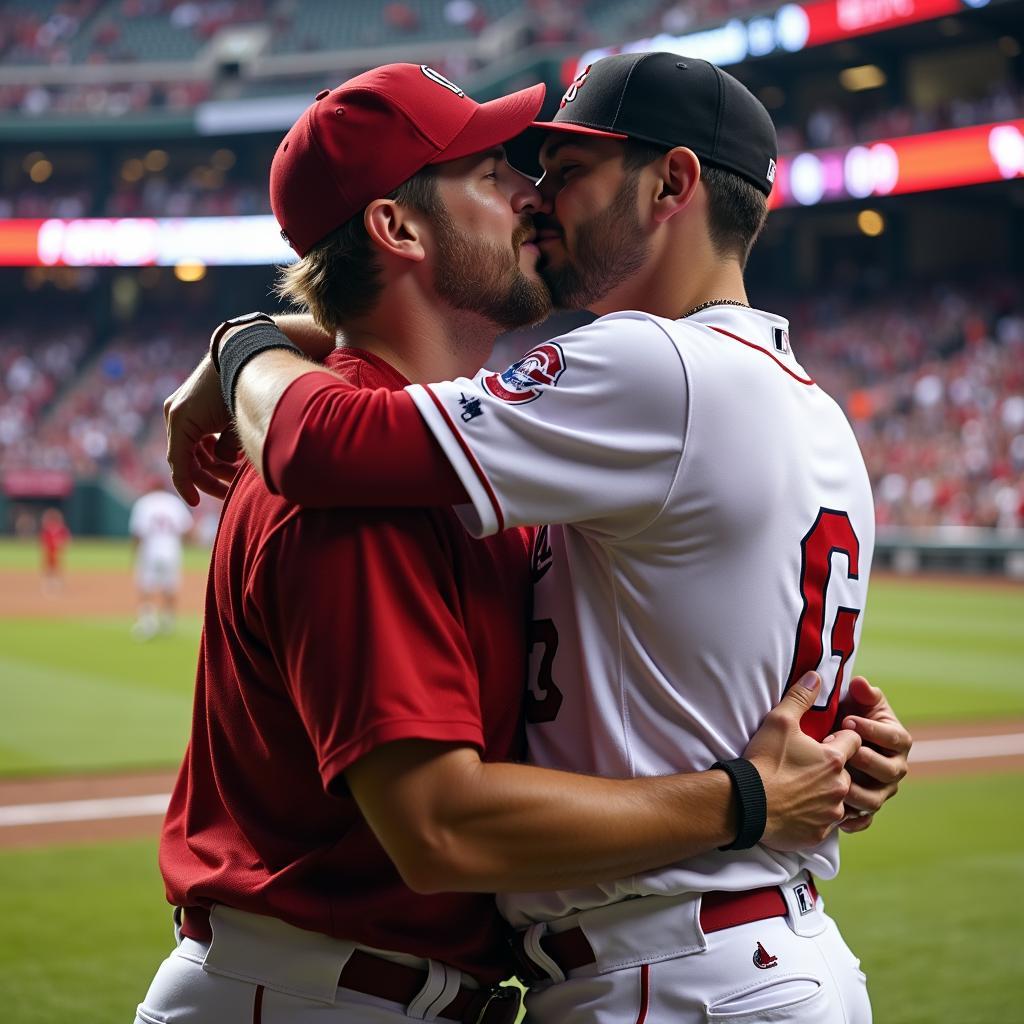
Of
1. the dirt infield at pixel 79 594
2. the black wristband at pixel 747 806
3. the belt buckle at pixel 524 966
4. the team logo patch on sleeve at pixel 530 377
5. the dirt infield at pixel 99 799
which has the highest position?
the team logo patch on sleeve at pixel 530 377

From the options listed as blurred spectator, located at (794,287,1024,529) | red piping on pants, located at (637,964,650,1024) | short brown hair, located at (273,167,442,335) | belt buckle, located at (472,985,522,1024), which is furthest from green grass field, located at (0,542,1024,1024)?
blurred spectator, located at (794,287,1024,529)

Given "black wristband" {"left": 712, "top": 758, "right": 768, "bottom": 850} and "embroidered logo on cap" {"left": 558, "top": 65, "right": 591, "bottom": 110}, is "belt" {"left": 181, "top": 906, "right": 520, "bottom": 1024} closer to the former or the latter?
"black wristband" {"left": 712, "top": 758, "right": 768, "bottom": 850}

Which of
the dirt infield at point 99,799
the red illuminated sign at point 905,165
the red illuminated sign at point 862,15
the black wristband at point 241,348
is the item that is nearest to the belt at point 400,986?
the black wristband at point 241,348

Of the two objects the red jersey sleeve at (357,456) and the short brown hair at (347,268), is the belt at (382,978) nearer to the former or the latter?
the red jersey sleeve at (357,456)

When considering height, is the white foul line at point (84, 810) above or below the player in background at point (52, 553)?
above

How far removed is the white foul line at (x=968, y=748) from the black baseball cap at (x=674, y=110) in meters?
8.30

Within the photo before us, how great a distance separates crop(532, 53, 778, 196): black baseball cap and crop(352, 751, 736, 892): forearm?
3.42 feet

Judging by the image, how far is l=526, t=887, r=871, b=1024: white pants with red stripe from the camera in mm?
1956

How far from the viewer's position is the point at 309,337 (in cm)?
257

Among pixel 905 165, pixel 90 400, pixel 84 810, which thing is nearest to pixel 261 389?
pixel 84 810

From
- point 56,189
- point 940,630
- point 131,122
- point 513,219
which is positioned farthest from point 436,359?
point 56,189

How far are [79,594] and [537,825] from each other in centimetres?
2283

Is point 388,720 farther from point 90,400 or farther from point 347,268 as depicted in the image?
point 90,400

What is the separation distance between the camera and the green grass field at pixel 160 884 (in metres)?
5.22
